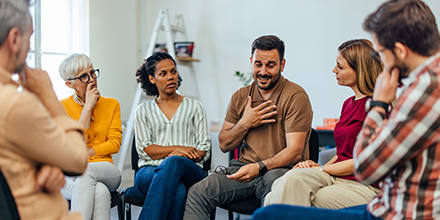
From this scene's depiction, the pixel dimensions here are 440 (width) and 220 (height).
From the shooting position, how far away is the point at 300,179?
1.40 metres

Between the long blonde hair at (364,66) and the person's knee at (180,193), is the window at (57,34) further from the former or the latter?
the long blonde hair at (364,66)

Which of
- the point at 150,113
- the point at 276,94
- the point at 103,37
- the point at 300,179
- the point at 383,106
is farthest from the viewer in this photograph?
the point at 103,37

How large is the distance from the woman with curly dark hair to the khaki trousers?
62 cm

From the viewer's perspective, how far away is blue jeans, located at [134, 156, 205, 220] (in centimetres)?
169

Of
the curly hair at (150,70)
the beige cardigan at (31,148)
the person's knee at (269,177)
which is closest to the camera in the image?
the beige cardigan at (31,148)

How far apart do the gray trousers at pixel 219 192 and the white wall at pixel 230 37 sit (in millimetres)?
1821

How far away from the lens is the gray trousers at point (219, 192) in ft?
5.60

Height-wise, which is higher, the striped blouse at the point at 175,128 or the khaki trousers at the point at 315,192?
the striped blouse at the point at 175,128

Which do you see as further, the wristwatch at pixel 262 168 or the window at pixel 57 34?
the window at pixel 57 34

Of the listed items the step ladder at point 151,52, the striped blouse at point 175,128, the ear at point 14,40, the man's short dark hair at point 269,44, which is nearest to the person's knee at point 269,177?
the striped blouse at point 175,128

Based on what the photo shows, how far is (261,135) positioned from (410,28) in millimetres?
1181

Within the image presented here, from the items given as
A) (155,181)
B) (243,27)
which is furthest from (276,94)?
(243,27)

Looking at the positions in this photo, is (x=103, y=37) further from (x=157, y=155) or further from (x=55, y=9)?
(x=157, y=155)

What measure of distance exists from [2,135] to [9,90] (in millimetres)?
93
